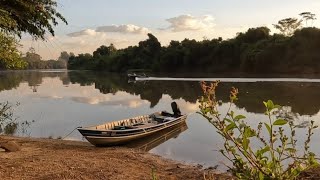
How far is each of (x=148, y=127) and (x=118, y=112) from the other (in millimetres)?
11061

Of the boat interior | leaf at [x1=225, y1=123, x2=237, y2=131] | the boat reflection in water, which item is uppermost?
leaf at [x1=225, y1=123, x2=237, y2=131]

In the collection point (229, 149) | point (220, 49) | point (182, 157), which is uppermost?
point (220, 49)

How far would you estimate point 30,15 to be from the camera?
48.2 ft

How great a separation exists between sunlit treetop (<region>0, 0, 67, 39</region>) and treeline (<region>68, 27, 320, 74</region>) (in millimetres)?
65377

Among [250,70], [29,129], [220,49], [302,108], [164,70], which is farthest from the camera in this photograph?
[164,70]

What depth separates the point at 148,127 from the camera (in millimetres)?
18734

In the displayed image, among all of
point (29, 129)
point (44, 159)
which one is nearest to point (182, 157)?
point (44, 159)

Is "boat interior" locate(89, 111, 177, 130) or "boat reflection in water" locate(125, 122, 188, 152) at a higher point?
"boat interior" locate(89, 111, 177, 130)

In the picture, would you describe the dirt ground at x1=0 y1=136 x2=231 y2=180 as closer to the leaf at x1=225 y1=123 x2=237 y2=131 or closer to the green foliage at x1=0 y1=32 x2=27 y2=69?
the green foliage at x1=0 y1=32 x2=27 y2=69

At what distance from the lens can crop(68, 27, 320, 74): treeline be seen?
75938 millimetres

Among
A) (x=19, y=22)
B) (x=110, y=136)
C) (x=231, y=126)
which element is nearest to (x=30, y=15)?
(x=19, y=22)

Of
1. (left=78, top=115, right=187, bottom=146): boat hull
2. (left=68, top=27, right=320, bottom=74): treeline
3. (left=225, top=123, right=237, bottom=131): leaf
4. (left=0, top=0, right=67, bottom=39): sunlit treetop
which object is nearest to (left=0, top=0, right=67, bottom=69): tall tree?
(left=0, top=0, right=67, bottom=39): sunlit treetop

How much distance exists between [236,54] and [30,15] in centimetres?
8059

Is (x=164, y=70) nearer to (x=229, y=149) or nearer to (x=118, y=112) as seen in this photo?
(x=118, y=112)
